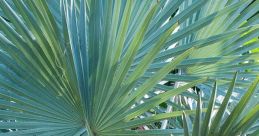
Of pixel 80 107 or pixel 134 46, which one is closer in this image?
pixel 134 46

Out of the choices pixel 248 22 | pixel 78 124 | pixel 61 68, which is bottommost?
pixel 78 124

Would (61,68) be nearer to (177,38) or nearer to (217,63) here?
(177,38)

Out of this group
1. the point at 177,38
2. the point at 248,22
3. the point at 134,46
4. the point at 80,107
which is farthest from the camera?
the point at 248,22

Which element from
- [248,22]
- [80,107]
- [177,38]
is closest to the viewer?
[80,107]

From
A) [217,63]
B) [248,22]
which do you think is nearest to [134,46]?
[217,63]

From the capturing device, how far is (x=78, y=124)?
3.51 feet

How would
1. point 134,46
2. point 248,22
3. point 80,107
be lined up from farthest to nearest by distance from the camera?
point 248,22, point 80,107, point 134,46

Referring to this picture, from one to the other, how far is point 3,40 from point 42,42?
97 mm

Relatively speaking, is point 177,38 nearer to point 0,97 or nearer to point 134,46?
point 134,46

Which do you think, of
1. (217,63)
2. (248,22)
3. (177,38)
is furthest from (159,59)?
(248,22)

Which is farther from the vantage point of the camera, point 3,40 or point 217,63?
point 217,63

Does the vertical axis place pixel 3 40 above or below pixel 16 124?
above

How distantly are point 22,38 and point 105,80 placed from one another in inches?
8.5

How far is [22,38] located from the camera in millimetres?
1019
